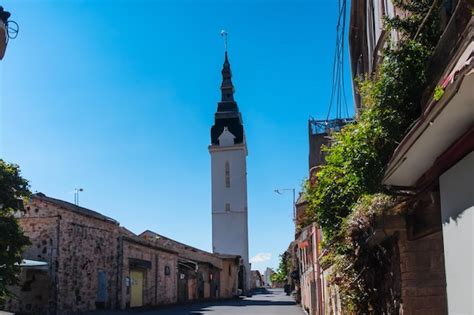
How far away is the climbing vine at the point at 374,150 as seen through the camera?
6.14 metres

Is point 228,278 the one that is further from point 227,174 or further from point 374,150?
point 374,150

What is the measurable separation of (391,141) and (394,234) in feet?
3.76

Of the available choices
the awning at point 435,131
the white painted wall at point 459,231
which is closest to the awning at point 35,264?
the awning at point 435,131

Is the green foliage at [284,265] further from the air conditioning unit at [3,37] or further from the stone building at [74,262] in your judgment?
the air conditioning unit at [3,37]

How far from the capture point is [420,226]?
640 centimetres

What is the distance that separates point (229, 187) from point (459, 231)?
70748 mm

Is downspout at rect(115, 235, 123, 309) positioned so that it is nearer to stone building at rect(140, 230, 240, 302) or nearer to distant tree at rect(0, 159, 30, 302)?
stone building at rect(140, 230, 240, 302)

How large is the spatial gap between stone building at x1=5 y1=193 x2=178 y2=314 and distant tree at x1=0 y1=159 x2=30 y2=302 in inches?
274

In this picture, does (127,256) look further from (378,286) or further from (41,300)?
(378,286)

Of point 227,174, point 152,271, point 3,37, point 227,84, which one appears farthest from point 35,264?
point 227,84

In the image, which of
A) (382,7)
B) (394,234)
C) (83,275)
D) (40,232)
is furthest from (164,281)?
(394,234)

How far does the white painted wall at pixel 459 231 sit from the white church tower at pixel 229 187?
2645 inches

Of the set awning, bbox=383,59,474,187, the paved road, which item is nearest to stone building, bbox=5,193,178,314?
the paved road

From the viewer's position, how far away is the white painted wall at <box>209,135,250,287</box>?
73125mm
